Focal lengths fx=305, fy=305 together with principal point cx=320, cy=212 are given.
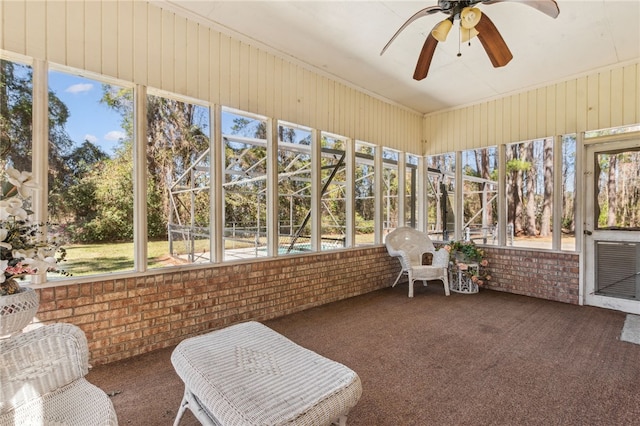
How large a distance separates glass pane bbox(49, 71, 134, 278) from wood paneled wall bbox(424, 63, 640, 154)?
494 cm

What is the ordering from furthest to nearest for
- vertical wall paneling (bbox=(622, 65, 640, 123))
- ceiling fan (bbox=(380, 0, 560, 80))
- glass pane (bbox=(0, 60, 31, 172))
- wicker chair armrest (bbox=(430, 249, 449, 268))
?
wicker chair armrest (bbox=(430, 249, 449, 268)) → vertical wall paneling (bbox=(622, 65, 640, 123)) → glass pane (bbox=(0, 60, 31, 172)) → ceiling fan (bbox=(380, 0, 560, 80))

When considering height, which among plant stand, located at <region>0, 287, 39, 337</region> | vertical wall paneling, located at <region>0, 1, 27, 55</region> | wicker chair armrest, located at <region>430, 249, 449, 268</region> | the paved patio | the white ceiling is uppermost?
the white ceiling

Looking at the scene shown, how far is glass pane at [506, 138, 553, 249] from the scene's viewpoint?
4.55 meters

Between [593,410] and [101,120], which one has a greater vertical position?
[101,120]

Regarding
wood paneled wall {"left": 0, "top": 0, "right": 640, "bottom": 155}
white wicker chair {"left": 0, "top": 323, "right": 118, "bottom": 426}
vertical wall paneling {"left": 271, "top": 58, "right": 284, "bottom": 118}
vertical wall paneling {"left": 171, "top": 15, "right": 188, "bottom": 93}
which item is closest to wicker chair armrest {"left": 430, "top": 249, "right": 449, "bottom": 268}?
wood paneled wall {"left": 0, "top": 0, "right": 640, "bottom": 155}

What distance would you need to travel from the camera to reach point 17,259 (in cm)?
147

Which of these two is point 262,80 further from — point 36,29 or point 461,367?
point 461,367

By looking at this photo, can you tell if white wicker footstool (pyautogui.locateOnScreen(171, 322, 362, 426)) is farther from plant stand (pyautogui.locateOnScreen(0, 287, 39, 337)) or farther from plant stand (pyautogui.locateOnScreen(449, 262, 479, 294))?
plant stand (pyautogui.locateOnScreen(449, 262, 479, 294))

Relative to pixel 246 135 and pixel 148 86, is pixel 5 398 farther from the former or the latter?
pixel 246 135

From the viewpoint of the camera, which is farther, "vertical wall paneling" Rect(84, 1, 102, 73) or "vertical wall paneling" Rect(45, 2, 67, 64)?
"vertical wall paneling" Rect(84, 1, 102, 73)

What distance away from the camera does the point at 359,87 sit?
461cm

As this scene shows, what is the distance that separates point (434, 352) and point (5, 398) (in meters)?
2.77

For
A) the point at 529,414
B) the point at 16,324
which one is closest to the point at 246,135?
the point at 16,324

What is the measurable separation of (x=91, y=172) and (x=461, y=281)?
4931mm
